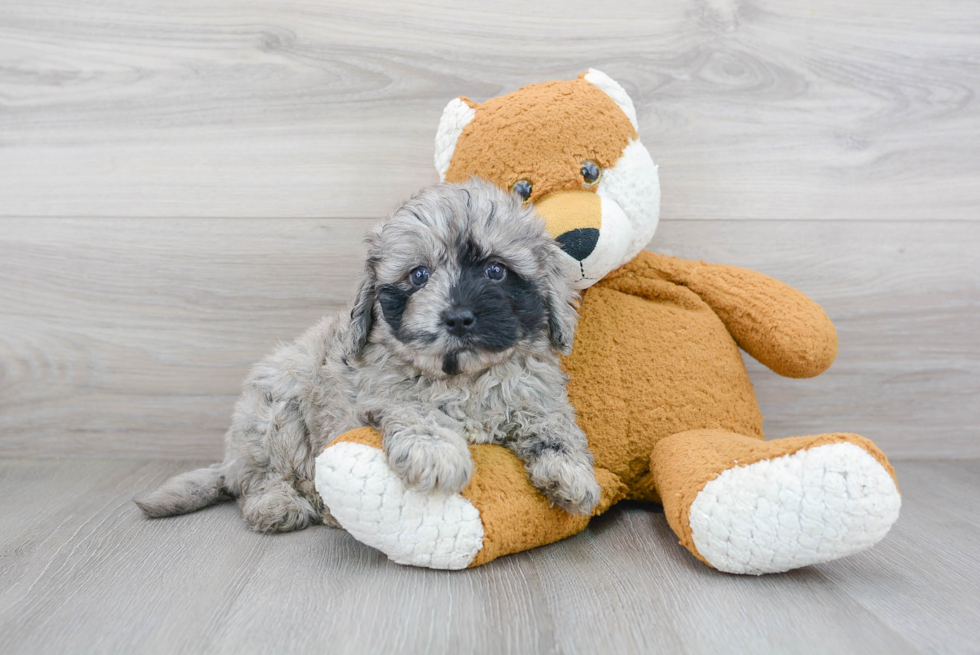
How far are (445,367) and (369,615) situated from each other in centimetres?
47

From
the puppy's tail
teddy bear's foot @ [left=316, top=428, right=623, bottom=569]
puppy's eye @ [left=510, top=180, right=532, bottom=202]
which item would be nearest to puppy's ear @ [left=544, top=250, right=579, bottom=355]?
puppy's eye @ [left=510, top=180, right=532, bottom=202]

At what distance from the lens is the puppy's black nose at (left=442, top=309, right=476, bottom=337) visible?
4.25ft

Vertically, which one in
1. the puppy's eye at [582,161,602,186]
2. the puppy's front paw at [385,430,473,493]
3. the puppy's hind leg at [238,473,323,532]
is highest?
the puppy's eye at [582,161,602,186]

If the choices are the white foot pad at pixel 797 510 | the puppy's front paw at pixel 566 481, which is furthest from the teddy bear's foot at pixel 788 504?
the puppy's front paw at pixel 566 481

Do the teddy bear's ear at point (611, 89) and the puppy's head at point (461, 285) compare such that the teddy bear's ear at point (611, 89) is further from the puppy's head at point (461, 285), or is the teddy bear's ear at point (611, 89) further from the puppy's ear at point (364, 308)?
the puppy's ear at point (364, 308)

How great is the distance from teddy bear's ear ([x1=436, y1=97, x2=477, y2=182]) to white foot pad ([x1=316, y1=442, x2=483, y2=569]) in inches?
30.6

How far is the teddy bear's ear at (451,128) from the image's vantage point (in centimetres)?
170

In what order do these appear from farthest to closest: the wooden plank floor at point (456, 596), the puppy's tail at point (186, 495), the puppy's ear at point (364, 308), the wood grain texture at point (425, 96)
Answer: the wood grain texture at point (425, 96), the puppy's tail at point (186, 495), the puppy's ear at point (364, 308), the wooden plank floor at point (456, 596)

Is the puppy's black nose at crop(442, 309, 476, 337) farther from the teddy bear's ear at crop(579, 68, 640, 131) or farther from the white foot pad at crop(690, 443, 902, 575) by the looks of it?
the teddy bear's ear at crop(579, 68, 640, 131)

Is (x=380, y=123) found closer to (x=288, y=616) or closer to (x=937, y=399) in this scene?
(x=288, y=616)

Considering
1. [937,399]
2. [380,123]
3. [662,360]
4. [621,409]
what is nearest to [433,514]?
→ [621,409]

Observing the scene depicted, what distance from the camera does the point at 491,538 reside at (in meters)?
1.35

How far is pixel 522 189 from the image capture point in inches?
62.7

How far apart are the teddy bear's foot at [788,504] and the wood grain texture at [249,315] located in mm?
936
